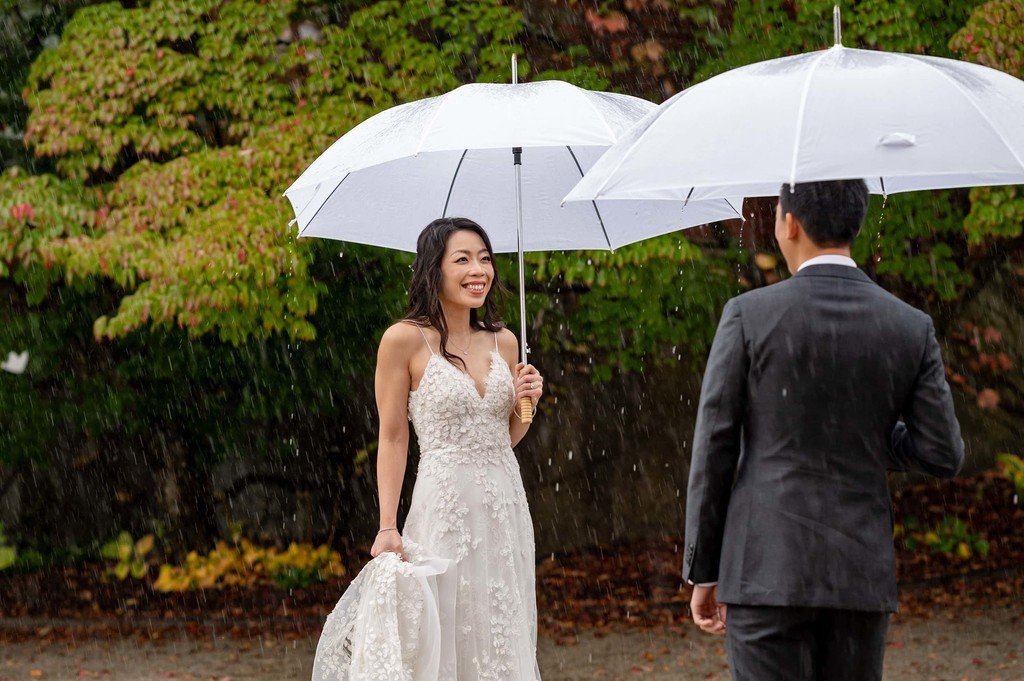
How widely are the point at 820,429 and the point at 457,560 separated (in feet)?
6.47

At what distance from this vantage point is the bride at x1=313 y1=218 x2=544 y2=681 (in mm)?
4457

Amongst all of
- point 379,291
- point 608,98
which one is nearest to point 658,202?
point 608,98

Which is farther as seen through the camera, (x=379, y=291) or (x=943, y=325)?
(x=943, y=325)

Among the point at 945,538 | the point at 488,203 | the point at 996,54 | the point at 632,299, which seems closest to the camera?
the point at 488,203

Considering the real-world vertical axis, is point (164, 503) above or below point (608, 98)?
below

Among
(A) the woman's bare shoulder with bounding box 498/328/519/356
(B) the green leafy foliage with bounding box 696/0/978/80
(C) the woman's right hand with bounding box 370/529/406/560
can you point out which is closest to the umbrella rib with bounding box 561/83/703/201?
(A) the woman's bare shoulder with bounding box 498/328/519/356

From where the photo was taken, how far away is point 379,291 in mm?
8805

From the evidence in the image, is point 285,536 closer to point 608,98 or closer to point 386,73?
point 386,73

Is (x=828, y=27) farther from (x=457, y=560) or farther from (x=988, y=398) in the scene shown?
(x=457, y=560)

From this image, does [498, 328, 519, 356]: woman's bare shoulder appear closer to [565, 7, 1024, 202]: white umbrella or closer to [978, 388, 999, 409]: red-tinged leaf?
[565, 7, 1024, 202]: white umbrella

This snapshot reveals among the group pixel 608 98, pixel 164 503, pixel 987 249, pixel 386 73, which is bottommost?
pixel 164 503

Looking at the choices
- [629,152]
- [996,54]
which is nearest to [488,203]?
[629,152]

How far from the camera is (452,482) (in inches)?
178

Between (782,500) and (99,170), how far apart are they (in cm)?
690
